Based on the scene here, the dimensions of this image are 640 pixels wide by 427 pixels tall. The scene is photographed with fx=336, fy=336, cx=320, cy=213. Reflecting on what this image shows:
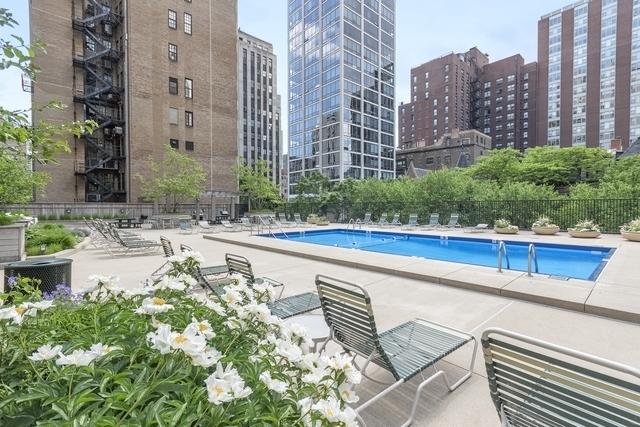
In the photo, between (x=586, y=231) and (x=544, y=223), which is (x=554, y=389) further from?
(x=544, y=223)

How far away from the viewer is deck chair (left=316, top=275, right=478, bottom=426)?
2592 millimetres

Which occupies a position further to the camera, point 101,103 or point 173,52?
point 173,52

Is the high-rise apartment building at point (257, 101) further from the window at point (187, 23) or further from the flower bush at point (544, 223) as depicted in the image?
the flower bush at point (544, 223)

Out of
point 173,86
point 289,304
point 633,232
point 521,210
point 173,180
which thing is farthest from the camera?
point 173,86

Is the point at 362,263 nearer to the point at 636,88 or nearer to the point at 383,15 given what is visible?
the point at 383,15

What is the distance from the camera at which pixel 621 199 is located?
47.9 ft

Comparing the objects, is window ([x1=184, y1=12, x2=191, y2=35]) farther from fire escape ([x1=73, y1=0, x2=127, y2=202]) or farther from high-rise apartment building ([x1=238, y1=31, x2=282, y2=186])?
high-rise apartment building ([x1=238, y1=31, x2=282, y2=186])

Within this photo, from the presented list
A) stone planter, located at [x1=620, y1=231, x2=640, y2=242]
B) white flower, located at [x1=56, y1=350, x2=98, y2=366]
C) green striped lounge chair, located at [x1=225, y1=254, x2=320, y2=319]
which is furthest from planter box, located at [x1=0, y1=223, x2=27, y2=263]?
Result: stone planter, located at [x1=620, y1=231, x2=640, y2=242]

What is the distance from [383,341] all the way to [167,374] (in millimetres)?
2215

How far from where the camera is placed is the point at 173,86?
106 ft

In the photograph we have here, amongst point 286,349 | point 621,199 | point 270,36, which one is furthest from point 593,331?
point 270,36

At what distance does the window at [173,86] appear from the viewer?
105ft

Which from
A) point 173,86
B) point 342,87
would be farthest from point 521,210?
point 342,87

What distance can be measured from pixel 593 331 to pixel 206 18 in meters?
39.6
